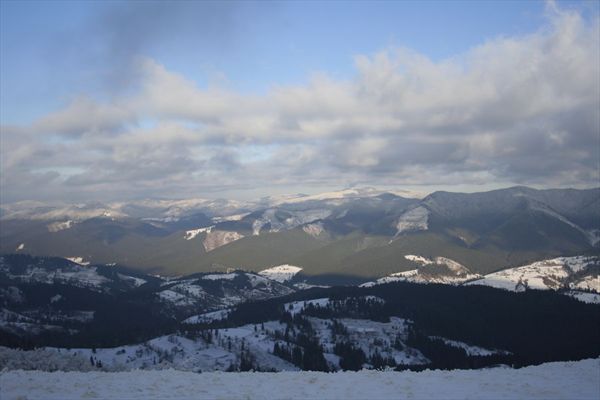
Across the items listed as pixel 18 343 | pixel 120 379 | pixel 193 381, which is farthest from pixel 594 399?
pixel 18 343

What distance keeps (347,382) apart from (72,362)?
4547cm

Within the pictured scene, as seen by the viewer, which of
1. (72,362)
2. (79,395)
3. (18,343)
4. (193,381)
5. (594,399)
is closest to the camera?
(79,395)

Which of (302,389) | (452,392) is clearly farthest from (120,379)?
(452,392)

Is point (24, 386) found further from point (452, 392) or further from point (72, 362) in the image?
point (72, 362)

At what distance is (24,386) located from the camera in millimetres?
34594

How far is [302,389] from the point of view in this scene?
37.6 meters

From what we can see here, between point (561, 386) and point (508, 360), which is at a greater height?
point (561, 386)

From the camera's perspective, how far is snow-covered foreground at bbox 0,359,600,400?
3462 cm

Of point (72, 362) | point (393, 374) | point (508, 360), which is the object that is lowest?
point (508, 360)

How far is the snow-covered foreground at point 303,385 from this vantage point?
3462 cm

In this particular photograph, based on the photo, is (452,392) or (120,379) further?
(120,379)

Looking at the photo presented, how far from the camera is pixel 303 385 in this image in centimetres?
3916

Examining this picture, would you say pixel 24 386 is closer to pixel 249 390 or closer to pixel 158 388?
pixel 158 388

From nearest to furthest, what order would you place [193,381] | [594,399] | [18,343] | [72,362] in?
[594,399]
[193,381]
[72,362]
[18,343]
